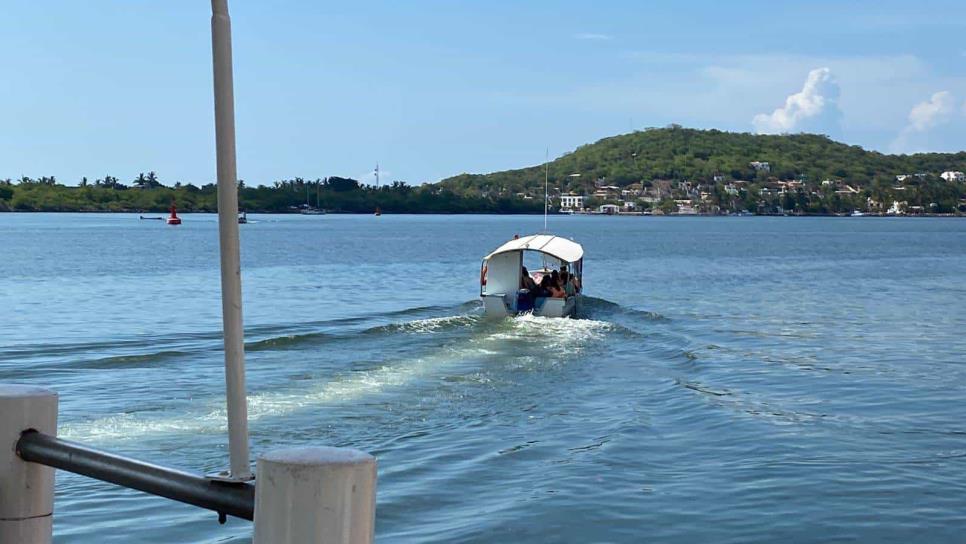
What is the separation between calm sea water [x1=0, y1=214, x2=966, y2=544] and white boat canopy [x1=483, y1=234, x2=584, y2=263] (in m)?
2.49

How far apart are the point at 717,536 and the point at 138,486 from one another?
31.7 ft

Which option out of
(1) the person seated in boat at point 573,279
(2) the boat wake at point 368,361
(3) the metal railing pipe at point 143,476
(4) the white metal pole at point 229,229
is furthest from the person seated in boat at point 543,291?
(4) the white metal pole at point 229,229

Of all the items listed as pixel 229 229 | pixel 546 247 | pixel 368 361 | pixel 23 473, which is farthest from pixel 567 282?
pixel 229 229

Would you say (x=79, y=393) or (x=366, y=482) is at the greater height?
(x=366, y=482)

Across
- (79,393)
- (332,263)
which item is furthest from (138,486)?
(332,263)

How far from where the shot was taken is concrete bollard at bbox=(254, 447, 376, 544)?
3473mm

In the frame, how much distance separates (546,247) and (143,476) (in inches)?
1354

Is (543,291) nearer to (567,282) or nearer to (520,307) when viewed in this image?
(520,307)

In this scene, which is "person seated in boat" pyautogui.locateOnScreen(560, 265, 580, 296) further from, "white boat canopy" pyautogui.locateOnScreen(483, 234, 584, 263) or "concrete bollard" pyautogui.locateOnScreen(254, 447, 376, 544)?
"concrete bollard" pyautogui.locateOnScreen(254, 447, 376, 544)

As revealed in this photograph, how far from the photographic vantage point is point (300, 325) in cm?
3603

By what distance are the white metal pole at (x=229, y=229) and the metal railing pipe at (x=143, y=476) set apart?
8.8 inches

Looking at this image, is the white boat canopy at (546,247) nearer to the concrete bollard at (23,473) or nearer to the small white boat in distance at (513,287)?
the small white boat in distance at (513,287)

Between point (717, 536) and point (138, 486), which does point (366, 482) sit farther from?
point (717, 536)

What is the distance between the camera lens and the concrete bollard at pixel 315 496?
347cm
